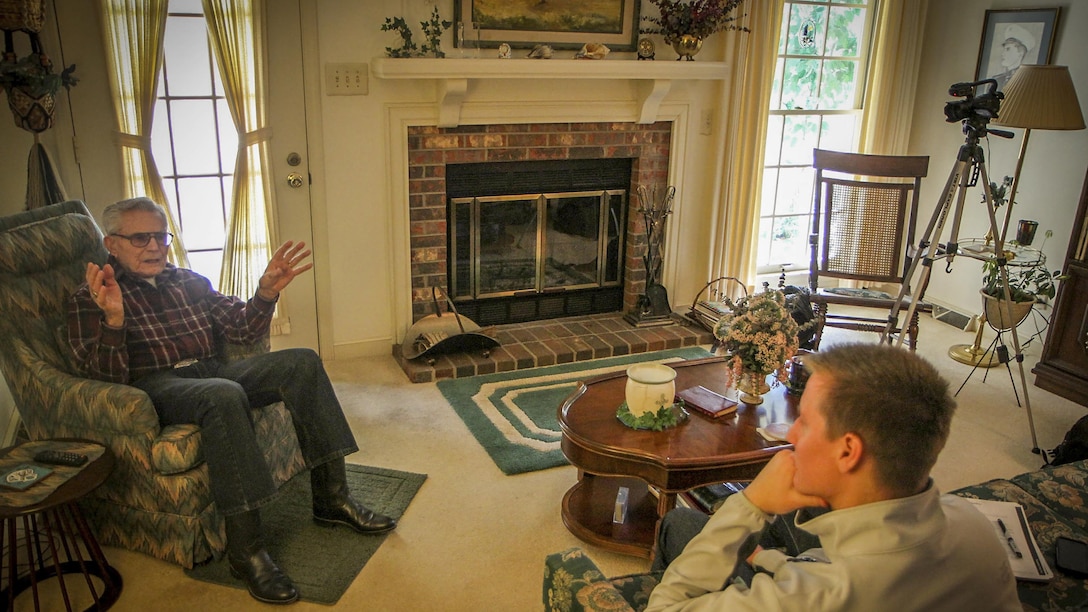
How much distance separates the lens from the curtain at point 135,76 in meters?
3.34

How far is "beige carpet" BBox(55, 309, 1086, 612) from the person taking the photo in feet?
8.06

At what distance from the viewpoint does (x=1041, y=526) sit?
2.17 meters

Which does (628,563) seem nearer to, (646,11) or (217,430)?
(217,430)

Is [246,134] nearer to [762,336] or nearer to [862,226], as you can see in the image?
[762,336]

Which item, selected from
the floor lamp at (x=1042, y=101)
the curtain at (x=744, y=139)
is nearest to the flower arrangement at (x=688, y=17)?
the curtain at (x=744, y=139)

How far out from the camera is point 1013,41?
4488 millimetres

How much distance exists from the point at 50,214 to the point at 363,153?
4.79ft

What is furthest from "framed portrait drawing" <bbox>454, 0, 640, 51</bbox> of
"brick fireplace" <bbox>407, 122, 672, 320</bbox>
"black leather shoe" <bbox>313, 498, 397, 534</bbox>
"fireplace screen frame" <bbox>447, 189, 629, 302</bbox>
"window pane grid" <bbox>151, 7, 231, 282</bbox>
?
"black leather shoe" <bbox>313, 498, 397, 534</bbox>

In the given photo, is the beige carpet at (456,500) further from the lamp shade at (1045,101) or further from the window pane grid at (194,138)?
the lamp shade at (1045,101)

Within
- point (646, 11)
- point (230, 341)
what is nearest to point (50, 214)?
point (230, 341)

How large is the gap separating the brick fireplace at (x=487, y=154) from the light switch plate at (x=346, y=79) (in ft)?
1.01

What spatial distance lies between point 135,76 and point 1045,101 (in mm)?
3941

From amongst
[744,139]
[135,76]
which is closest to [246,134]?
[135,76]

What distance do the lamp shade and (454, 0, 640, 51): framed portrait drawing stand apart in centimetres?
181
